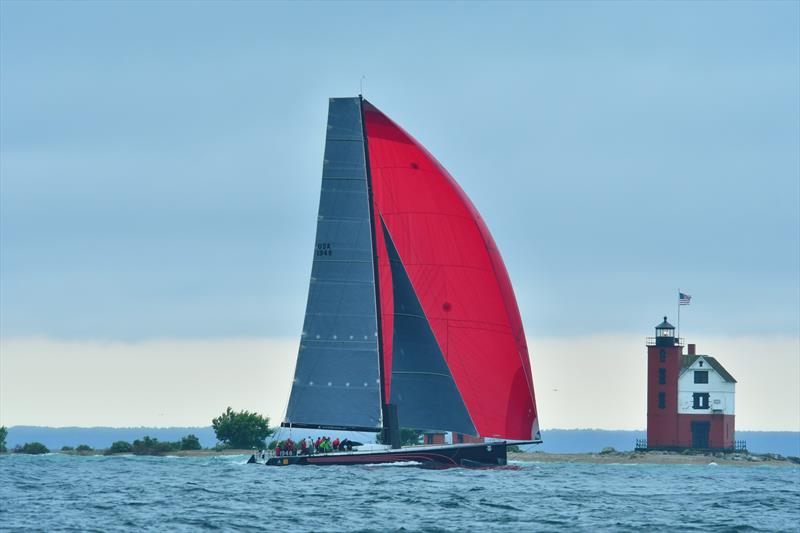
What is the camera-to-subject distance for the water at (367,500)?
44.4 m

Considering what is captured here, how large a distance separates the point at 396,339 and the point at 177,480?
11.7 metres

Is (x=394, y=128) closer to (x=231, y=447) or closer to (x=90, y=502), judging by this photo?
(x=90, y=502)

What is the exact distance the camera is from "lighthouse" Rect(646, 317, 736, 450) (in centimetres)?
11606

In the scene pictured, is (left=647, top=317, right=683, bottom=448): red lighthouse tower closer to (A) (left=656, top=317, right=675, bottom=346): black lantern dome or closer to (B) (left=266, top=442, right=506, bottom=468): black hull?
(A) (left=656, top=317, right=675, bottom=346): black lantern dome

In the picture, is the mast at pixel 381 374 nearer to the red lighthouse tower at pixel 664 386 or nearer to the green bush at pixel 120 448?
the green bush at pixel 120 448

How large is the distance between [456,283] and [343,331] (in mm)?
5406

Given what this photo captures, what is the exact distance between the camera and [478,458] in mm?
67375

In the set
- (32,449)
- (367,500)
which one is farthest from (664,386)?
(367,500)

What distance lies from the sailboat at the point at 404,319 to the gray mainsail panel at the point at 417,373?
44 mm

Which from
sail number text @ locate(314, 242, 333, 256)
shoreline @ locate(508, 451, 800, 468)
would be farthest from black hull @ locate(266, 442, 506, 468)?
shoreline @ locate(508, 451, 800, 468)

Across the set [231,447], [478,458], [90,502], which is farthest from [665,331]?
[90,502]

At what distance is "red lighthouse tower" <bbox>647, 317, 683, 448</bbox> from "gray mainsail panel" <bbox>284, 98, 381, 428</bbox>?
53.4m

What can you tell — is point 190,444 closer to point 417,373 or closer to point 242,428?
point 242,428

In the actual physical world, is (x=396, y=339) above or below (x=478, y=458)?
above
